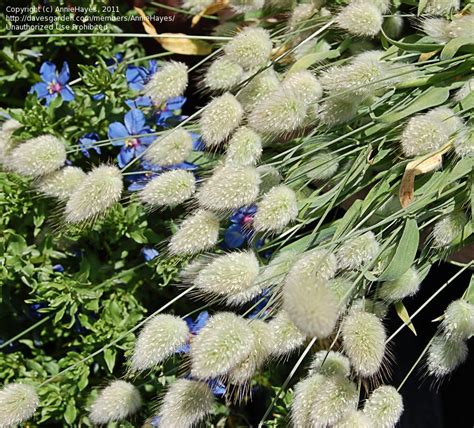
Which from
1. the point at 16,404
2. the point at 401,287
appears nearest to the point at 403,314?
the point at 401,287

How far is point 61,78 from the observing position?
119cm

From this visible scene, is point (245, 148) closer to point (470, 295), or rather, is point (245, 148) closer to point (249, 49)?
point (249, 49)

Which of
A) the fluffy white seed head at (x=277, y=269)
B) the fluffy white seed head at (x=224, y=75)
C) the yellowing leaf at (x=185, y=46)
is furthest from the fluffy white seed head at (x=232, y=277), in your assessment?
the yellowing leaf at (x=185, y=46)

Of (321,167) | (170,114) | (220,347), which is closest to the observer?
(220,347)

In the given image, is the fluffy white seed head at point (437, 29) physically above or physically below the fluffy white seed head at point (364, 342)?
above

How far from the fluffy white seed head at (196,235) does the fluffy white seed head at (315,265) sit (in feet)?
0.40

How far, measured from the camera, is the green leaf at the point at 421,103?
944 mm

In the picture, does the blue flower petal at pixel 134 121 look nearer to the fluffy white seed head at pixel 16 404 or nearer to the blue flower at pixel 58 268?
the blue flower at pixel 58 268

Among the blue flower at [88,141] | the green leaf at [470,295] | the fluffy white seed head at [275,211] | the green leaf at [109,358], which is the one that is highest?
the blue flower at [88,141]

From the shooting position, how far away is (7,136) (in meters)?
1.08

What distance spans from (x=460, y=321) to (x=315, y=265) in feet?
0.66

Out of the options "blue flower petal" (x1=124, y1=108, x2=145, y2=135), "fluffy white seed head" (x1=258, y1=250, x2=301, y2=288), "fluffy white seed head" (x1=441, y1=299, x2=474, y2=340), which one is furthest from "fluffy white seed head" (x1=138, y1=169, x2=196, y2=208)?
"fluffy white seed head" (x1=441, y1=299, x2=474, y2=340)

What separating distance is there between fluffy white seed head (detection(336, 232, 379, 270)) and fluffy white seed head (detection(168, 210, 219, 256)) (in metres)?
0.15

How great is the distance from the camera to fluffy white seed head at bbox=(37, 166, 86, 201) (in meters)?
0.96
